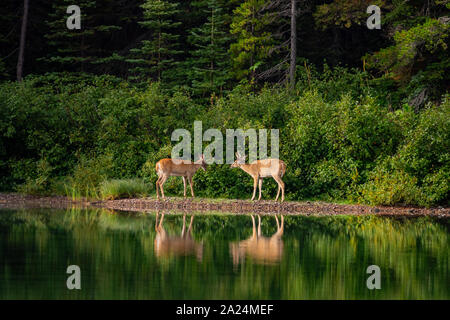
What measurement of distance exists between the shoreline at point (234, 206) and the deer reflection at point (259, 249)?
5.42 m

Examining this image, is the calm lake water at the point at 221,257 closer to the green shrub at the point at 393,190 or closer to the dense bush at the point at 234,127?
the green shrub at the point at 393,190

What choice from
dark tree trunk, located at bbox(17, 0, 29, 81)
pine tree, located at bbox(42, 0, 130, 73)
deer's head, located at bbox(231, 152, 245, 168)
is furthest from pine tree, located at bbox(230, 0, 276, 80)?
deer's head, located at bbox(231, 152, 245, 168)

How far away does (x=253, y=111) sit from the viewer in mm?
26422

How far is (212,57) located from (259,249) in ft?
79.0

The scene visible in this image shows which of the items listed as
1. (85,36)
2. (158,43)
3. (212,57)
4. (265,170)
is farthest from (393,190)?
(85,36)

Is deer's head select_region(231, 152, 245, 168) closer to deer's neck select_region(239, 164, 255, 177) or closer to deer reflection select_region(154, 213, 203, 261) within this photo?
deer's neck select_region(239, 164, 255, 177)

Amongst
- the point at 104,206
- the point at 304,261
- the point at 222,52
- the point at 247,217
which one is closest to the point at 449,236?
the point at 304,261

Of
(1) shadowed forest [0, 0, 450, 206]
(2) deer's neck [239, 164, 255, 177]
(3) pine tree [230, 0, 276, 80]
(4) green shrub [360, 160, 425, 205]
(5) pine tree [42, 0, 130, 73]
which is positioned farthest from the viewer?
(5) pine tree [42, 0, 130, 73]

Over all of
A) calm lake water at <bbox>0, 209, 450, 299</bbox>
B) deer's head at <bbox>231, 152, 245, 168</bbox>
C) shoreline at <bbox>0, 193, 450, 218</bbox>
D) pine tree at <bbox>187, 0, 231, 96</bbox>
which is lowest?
calm lake water at <bbox>0, 209, 450, 299</bbox>

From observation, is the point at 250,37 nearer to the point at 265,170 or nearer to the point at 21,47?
the point at 21,47

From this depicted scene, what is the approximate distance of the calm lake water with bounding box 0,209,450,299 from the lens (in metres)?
10.5

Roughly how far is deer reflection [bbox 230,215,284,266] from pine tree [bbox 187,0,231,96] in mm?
20463

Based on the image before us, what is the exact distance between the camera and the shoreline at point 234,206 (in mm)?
21906

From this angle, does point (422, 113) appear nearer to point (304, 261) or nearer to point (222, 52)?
point (304, 261)
